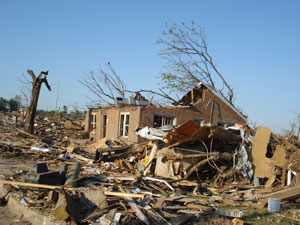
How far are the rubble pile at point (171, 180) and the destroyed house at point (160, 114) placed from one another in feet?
12.7

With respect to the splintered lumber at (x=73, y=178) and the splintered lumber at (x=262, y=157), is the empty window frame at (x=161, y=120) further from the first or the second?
the splintered lumber at (x=73, y=178)

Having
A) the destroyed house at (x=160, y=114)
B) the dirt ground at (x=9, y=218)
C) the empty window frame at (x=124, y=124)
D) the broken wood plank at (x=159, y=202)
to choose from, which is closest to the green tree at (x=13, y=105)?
the destroyed house at (x=160, y=114)

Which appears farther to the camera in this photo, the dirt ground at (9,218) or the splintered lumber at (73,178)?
the splintered lumber at (73,178)

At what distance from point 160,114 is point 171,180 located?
8.13 m

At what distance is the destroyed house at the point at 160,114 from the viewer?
1577 centimetres

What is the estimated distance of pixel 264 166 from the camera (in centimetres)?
900

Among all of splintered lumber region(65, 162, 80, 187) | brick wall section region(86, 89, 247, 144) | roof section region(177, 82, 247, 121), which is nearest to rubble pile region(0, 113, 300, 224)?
splintered lumber region(65, 162, 80, 187)

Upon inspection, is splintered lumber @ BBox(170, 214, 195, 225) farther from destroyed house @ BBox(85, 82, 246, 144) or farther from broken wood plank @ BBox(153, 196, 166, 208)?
destroyed house @ BBox(85, 82, 246, 144)

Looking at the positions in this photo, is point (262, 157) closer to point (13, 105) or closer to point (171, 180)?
point (171, 180)

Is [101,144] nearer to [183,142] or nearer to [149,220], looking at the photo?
[183,142]

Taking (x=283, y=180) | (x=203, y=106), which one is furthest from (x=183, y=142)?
(x=203, y=106)

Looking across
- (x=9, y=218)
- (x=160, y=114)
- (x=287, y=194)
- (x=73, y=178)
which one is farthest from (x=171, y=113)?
(x=9, y=218)

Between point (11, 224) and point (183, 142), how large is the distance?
574 cm

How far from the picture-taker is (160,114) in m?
16.2
